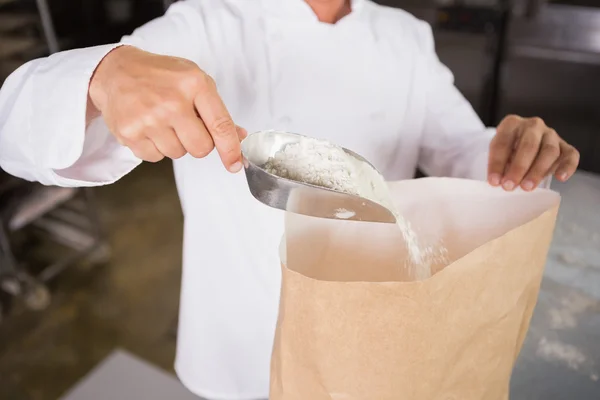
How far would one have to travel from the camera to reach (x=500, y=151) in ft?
2.46

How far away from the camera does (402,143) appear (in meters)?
0.96

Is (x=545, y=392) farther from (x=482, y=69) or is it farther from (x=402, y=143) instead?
(x=482, y=69)

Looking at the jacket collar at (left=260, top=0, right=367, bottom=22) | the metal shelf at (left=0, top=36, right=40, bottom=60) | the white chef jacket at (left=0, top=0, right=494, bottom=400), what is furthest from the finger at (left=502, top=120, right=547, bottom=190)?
the metal shelf at (left=0, top=36, right=40, bottom=60)

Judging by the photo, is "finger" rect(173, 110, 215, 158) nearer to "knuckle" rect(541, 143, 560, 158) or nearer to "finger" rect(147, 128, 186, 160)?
"finger" rect(147, 128, 186, 160)

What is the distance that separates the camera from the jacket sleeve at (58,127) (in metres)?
0.59


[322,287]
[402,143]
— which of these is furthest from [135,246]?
[322,287]

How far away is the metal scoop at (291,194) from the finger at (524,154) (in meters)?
0.18

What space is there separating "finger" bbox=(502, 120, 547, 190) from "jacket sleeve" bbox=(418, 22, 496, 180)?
0.48 ft

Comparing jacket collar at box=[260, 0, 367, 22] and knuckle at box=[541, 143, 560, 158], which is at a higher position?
→ jacket collar at box=[260, 0, 367, 22]

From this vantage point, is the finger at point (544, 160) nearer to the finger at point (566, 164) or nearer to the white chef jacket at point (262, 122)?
the finger at point (566, 164)

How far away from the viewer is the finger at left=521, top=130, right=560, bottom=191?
27.3 inches

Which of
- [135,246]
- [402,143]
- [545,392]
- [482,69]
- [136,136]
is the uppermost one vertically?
[136,136]

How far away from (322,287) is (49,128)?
0.34m

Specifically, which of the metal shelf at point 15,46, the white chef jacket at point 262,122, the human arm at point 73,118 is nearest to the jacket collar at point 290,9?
the white chef jacket at point 262,122
